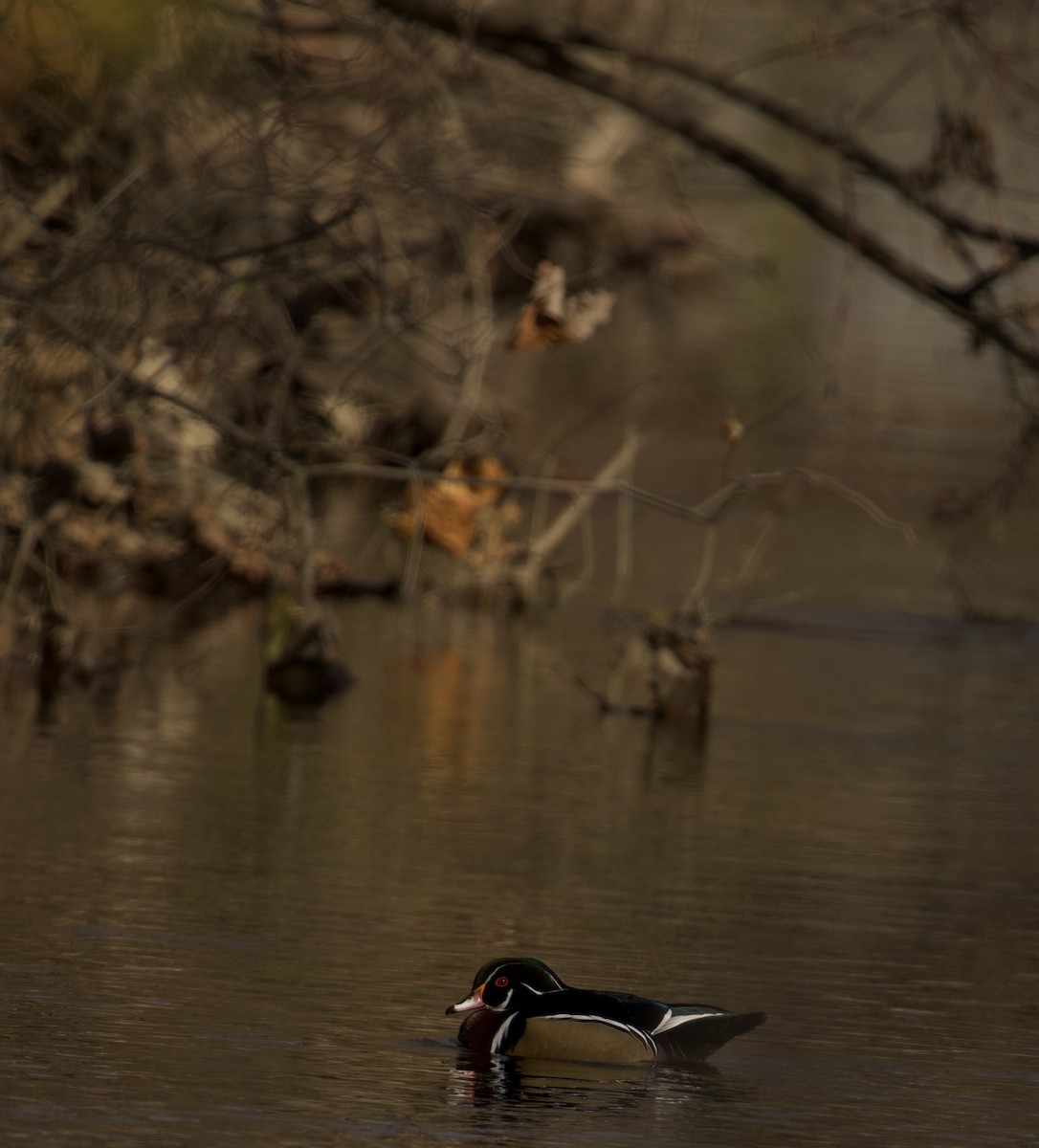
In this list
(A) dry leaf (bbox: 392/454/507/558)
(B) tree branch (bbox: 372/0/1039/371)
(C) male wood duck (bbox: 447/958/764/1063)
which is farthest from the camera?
(A) dry leaf (bbox: 392/454/507/558)

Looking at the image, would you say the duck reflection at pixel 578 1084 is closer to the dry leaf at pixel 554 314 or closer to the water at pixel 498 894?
the water at pixel 498 894

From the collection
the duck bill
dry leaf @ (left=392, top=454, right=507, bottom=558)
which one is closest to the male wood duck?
the duck bill

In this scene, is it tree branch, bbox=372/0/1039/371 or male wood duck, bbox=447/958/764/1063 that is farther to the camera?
tree branch, bbox=372/0/1039/371

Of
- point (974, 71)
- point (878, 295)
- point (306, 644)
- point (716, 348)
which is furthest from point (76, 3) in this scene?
point (878, 295)

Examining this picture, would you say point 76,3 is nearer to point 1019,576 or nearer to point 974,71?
point 974,71

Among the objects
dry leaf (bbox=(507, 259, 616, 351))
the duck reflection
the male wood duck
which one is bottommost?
the duck reflection

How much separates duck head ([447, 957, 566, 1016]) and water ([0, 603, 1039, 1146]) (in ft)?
0.53

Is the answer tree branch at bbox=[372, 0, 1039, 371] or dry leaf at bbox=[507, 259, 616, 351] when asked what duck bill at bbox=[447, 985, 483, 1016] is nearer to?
dry leaf at bbox=[507, 259, 616, 351]

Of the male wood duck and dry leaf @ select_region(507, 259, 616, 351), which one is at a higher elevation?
dry leaf @ select_region(507, 259, 616, 351)

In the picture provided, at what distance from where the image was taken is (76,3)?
1074 cm

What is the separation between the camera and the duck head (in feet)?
22.1

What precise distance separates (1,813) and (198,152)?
13.4 feet

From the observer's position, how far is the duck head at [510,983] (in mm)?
6734

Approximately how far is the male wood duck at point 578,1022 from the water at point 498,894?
Result: 87mm
